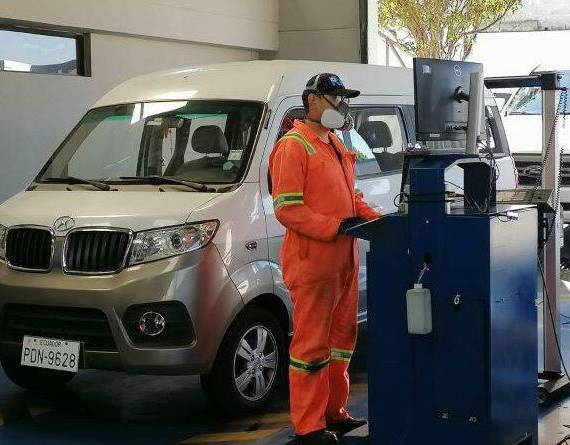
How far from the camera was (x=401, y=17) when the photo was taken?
23203 mm

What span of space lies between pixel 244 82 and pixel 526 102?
339 inches

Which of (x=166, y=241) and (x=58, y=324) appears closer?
(x=166, y=241)

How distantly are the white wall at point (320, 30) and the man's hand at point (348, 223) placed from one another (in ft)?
29.6

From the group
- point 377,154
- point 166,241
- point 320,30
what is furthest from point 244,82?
point 320,30

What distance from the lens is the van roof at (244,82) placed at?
7203 mm

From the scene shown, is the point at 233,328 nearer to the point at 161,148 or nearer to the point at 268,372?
the point at 268,372

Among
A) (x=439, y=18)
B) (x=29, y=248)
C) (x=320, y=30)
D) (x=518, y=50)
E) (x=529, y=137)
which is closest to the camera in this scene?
(x=29, y=248)

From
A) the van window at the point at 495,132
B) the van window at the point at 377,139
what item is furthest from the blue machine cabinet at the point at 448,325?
the van window at the point at 495,132

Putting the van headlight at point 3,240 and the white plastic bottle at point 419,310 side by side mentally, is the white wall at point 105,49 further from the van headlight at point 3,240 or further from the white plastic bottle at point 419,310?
the white plastic bottle at point 419,310

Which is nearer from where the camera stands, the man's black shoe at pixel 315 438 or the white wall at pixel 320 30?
the man's black shoe at pixel 315 438

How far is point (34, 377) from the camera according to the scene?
7430mm

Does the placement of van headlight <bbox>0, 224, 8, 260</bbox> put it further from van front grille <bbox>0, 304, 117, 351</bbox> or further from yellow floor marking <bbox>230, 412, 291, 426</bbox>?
yellow floor marking <bbox>230, 412, 291, 426</bbox>

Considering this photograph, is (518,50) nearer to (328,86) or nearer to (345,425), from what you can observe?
(328,86)

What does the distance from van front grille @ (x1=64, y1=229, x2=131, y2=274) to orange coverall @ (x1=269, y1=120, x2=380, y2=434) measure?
112 cm
